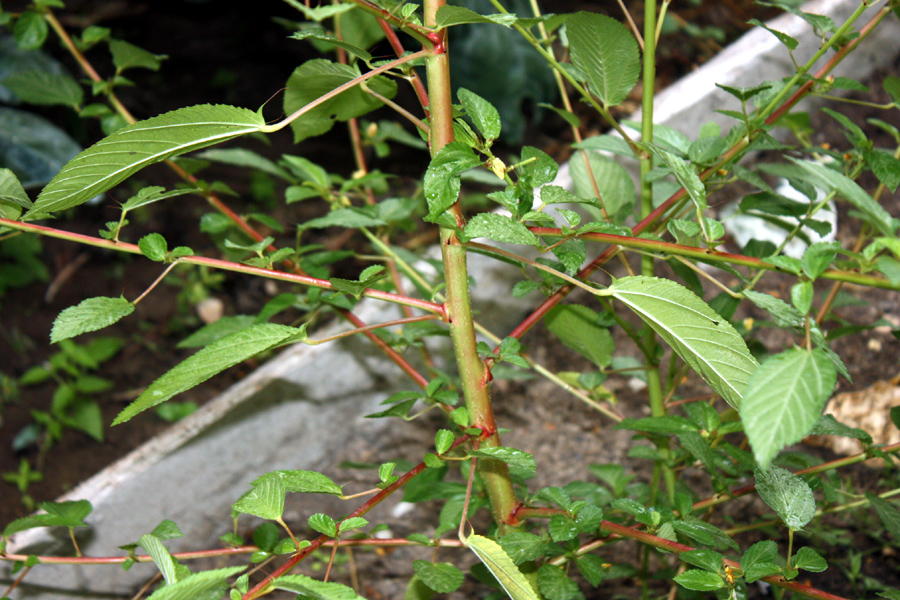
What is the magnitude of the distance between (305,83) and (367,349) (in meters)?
0.76

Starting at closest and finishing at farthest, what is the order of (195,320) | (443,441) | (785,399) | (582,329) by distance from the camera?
(785,399), (443,441), (582,329), (195,320)

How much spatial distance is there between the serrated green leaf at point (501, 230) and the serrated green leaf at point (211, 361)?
17 cm

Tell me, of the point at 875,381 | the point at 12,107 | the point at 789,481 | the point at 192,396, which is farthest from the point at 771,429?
the point at 12,107

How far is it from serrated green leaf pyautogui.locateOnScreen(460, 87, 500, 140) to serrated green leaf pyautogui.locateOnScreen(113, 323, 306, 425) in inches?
8.6

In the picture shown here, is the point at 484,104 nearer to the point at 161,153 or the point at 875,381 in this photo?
the point at 161,153

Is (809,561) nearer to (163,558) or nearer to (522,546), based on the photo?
(522,546)

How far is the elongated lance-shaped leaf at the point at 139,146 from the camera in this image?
1.45 ft

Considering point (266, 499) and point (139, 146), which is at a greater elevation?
point (139, 146)

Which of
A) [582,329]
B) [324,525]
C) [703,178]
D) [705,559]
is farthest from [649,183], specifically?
[324,525]

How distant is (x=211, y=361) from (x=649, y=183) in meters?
0.54

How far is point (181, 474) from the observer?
1.14 metres

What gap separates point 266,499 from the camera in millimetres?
514

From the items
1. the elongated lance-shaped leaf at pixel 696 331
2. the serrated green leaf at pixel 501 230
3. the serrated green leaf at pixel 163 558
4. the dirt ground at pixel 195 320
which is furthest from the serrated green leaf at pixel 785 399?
the dirt ground at pixel 195 320

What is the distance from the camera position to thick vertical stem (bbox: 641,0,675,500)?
0.66 meters
